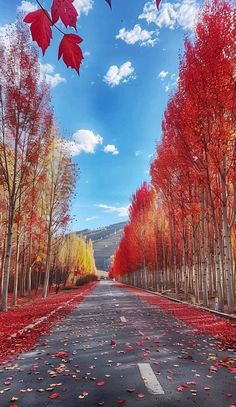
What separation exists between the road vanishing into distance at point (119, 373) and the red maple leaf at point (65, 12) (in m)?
3.83

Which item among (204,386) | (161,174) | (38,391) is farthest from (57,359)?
(161,174)

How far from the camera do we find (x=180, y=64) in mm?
15227

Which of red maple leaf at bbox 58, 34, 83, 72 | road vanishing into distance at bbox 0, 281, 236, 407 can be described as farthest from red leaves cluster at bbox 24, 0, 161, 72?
road vanishing into distance at bbox 0, 281, 236, 407

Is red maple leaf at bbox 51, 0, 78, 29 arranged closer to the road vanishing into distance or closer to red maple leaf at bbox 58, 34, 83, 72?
red maple leaf at bbox 58, 34, 83, 72

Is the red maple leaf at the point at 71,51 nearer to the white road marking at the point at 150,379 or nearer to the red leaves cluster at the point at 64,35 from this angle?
the red leaves cluster at the point at 64,35

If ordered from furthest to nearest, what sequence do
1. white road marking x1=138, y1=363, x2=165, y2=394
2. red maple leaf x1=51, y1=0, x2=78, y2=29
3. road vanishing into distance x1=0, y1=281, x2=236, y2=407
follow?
white road marking x1=138, y1=363, x2=165, y2=394
road vanishing into distance x1=0, y1=281, x2=236, y2=407
red maple leaf x1=51, y1=0, x2=78, y2=29

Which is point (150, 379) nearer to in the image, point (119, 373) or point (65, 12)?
point (119, 373)

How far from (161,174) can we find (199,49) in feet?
29.8

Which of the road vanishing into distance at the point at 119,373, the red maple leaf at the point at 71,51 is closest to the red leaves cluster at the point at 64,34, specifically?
the red maple leaf at the point at 71,51

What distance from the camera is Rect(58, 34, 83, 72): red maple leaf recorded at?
172cm

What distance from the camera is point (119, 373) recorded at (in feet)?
17.2

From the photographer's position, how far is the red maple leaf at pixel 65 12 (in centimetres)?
164

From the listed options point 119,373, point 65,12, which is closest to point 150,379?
point 119,373

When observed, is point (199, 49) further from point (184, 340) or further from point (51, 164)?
point (51, 164)
